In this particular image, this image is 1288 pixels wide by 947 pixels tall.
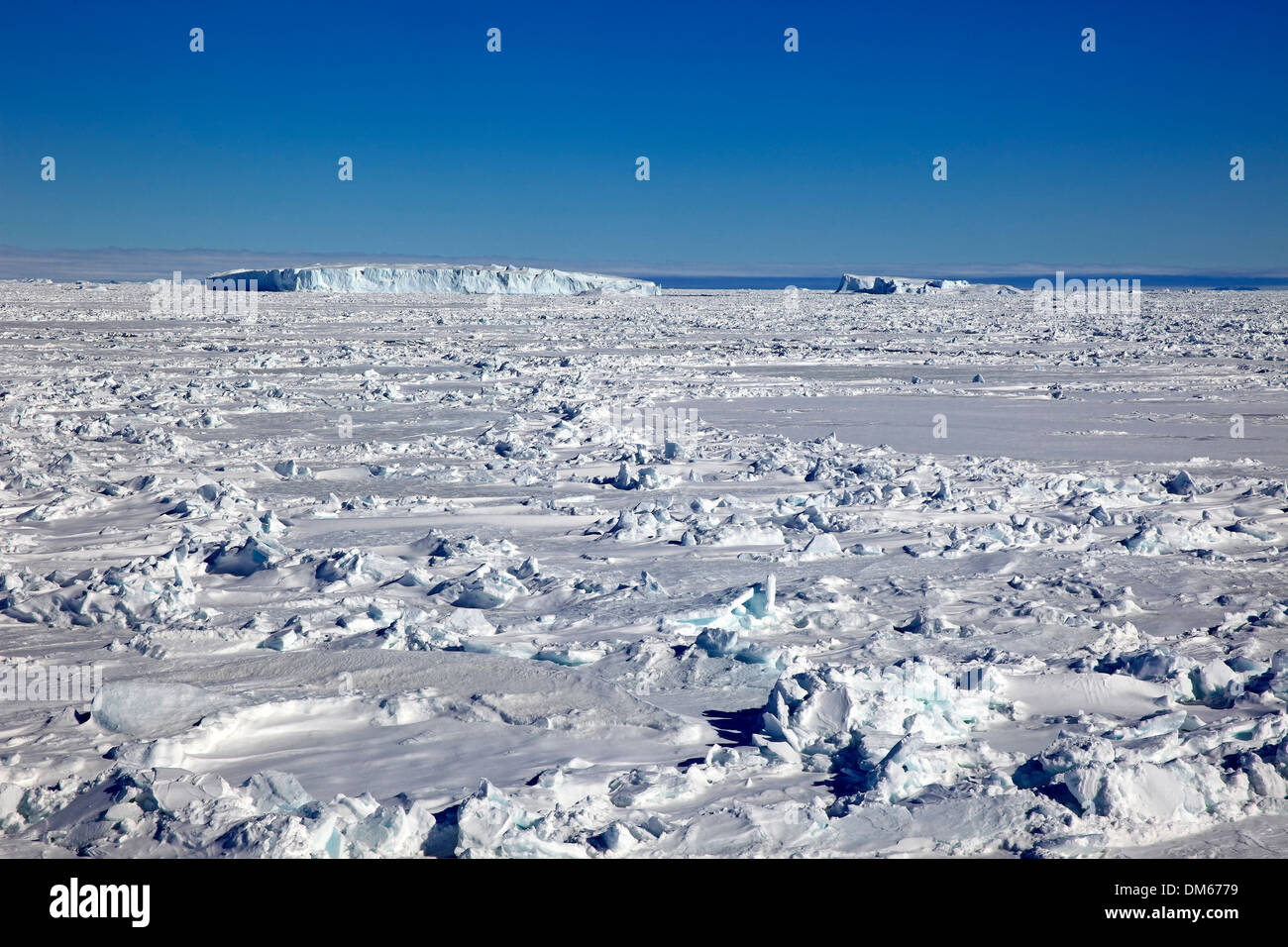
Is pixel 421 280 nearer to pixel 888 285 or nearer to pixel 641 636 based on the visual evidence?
pixel 888 285

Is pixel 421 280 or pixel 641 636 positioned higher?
pixel 421 280

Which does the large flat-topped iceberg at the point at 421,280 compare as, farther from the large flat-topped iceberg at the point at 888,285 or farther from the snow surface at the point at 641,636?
the snow surface at the point at 641,636

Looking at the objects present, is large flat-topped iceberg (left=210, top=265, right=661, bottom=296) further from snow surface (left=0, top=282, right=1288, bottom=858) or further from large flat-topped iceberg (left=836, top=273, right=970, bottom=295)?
snow surface (left=0, top=282, right=1288, bottom=858)

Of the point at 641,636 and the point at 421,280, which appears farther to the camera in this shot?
the point at 421,280

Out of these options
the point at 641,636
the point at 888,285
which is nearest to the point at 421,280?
the point at 888,285

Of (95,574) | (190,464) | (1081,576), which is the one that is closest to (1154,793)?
(1081,576)

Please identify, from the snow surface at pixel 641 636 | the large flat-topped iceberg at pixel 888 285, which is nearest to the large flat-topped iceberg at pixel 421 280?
the large flat-topped iceberg at pixel 888 285
